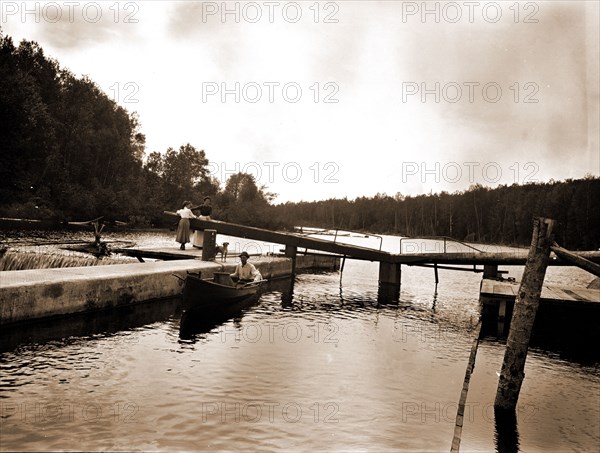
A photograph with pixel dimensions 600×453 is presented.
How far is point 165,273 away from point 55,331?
16.3ft

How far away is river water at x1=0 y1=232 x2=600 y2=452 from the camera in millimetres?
6180

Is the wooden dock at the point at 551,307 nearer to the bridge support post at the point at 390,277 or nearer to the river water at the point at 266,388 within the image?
the river water at the point at 266,388

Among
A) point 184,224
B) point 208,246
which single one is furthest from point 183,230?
point 208,246

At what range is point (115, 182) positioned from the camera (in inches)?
2618

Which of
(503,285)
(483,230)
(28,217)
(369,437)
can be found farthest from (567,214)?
(369,437)

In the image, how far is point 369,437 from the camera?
6.50 meters

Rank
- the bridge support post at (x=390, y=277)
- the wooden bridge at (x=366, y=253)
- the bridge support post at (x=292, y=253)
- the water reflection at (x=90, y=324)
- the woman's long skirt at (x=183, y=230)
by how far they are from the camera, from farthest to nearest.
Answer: the bridge support post at (x=292, y=253), the bridge support post at (x=390, y=277), the woman's long skirt at (x=183, y=230), the wooden bridge at (x=366, y=253), the water reflection at (x=90, y=324)

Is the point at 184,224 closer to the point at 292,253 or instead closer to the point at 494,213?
the point at 292,253

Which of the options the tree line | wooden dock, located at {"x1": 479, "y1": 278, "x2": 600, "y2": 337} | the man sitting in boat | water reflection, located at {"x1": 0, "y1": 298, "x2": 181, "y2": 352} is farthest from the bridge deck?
the tree line

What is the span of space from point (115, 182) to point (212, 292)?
5878 centimetres

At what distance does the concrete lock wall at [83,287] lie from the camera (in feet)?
33.6

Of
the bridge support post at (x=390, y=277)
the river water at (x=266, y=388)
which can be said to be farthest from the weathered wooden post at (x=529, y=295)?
the bridge support post at (x=390, y=277)

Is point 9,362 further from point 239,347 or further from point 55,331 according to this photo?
point 239,347

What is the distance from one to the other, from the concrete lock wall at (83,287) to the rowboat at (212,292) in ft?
5.37
